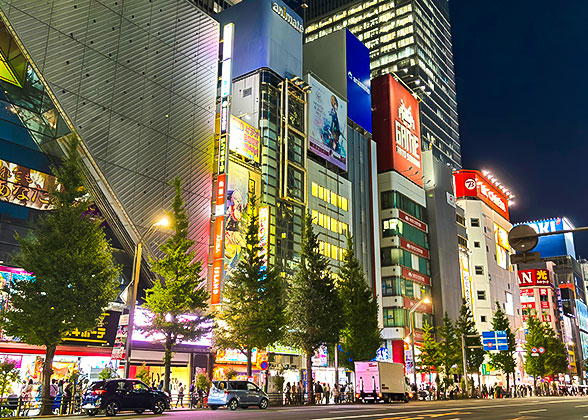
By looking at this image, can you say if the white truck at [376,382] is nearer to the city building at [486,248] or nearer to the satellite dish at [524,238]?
the satellite dish at [524,238]

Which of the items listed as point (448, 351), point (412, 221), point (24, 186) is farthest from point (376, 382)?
point (412, 221)

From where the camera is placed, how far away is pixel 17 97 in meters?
33.2

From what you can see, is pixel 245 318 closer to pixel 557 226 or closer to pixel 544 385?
pixel 544 385

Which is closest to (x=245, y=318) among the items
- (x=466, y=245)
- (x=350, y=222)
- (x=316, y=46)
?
(x=350, y=222)

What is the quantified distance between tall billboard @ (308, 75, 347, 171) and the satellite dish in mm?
47733

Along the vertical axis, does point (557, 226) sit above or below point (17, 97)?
above

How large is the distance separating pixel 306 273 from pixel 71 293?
67.3 feet

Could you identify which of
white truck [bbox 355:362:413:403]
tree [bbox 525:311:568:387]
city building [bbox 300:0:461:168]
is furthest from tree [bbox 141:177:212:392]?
city building [bbox 300:0:461:168]

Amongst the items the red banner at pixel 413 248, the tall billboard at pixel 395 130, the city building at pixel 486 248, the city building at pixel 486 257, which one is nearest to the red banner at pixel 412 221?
the red banner at pixel 413 248

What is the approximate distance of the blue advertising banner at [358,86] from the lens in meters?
72.8

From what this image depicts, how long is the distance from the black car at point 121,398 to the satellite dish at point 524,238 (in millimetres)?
19126

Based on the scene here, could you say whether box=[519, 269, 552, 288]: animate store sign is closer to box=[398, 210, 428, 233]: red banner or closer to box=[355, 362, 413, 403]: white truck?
box=[398, 210, 428, 233]: red banner

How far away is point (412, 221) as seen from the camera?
78.2 meters

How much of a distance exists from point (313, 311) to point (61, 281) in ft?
67.6
